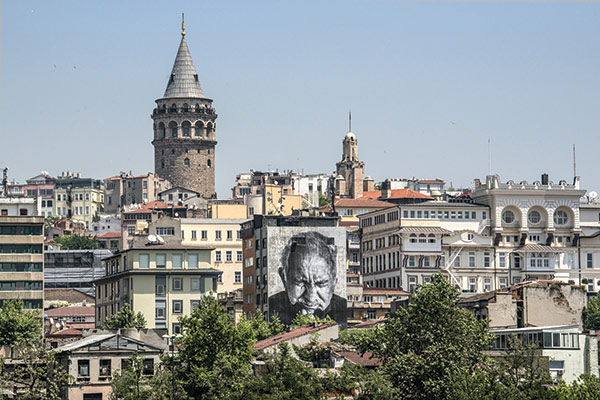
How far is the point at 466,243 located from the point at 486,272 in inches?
153

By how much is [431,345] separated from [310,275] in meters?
62.9

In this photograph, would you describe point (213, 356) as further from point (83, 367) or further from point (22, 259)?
point (22, 259)

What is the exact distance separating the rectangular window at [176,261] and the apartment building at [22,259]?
11466 mm

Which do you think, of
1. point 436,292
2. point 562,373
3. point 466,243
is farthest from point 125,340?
point 466,243

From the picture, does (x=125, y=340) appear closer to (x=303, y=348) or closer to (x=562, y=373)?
(x=303, y=348)

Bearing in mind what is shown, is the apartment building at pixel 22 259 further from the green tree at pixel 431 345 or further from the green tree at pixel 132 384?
the green tree at pixel 431 345

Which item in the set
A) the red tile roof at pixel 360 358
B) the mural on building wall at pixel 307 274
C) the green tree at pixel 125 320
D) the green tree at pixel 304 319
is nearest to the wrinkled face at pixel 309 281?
the mural on building wall at pixel 307 274

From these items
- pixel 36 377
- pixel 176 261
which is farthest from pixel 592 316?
pixel 36 377

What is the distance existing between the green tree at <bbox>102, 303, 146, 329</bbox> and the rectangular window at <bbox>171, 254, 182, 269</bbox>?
32.2ft

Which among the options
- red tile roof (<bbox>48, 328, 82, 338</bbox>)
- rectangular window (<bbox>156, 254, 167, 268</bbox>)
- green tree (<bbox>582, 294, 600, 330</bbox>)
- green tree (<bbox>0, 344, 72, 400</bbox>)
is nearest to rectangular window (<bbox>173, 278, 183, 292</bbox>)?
rectangular window (<bbox>156, 254, 167, 268</bbox>)

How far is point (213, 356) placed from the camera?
105m

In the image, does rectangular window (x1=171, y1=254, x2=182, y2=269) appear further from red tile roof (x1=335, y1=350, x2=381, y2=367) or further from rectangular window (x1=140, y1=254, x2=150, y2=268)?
red tile roof (x1=335, y1=350, x2=381, y2=367)

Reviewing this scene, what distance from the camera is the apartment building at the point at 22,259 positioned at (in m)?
154

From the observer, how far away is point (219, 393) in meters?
101
